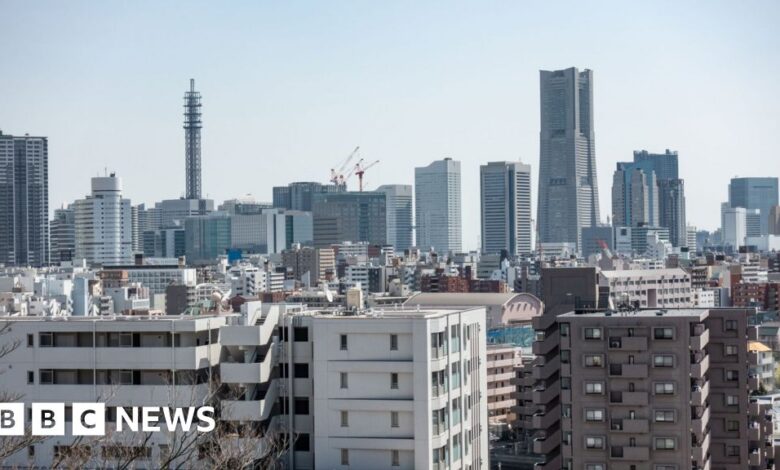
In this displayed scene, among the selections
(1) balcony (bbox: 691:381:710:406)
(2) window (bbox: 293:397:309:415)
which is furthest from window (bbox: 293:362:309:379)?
(1) balcony (bbox: 691:381:710:406)

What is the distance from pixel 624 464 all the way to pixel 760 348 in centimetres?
2206

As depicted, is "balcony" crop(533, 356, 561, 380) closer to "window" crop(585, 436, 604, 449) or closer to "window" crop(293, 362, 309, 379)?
"window" crop(585, 436, 604, 449)

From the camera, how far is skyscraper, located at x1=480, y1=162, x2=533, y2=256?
182 m

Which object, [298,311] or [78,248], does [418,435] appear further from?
[78,248]

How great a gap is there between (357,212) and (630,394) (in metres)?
148

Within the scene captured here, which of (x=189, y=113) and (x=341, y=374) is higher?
(x=189, y=113)

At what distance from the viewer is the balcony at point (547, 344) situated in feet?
70.1

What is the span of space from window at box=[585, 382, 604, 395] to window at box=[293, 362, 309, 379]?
17.3ft

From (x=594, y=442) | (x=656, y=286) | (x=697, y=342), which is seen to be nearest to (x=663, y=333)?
(x=697, y=342)

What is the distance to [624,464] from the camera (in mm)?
19875

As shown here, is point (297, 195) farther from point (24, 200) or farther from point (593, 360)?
point (593, 360)

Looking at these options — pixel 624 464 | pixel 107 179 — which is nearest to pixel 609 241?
pixel 107 179

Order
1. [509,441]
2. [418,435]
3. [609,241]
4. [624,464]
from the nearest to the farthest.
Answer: [418,435]
[624,464]
[509,441]
[609,241]

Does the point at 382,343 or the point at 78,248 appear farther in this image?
the point at 78,248
